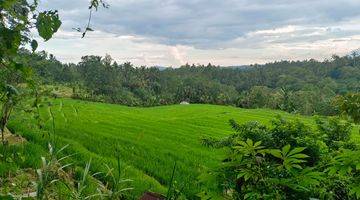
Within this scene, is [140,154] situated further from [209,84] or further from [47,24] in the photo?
[209,84]

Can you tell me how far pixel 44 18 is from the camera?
7.54 feet

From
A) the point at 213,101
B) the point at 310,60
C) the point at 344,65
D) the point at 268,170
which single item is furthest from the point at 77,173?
the point at 310,60

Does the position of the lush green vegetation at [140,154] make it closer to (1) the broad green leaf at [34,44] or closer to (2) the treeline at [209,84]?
(1) the broad green leaf at [34,44]

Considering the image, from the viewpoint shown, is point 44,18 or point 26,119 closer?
point 44,18

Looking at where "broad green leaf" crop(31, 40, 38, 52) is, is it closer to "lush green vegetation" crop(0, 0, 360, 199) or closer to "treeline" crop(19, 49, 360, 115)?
"lush green vegetation" crop(0, 0, 360, 199)

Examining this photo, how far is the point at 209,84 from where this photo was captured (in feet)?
400

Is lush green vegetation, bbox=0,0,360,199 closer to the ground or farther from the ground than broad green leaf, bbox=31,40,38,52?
closer to the ground

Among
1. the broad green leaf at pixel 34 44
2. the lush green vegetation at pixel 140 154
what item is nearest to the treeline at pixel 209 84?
the lush green vegetation at pixel 140 154

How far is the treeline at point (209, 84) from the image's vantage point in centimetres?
8950

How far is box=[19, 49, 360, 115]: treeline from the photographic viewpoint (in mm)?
89500

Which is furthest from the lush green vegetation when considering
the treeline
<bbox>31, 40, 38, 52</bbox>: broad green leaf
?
the treeline

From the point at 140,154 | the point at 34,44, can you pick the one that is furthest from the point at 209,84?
the point at 34,44

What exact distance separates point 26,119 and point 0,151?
891 millimetres

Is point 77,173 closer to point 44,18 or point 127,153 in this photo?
point 127,153
